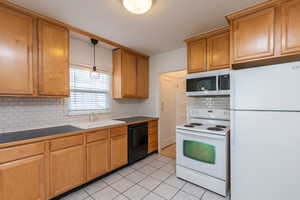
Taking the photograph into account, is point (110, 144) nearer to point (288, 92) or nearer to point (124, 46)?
point (124, 46)

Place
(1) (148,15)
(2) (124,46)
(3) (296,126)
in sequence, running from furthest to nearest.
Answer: (2) (124,46)
(1) (148,15)
(3) (296,126)

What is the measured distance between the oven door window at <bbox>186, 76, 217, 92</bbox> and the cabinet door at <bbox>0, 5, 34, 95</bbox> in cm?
245

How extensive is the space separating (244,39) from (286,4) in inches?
19.1

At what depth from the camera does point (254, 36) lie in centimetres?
166

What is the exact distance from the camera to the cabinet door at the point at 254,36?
1570mm

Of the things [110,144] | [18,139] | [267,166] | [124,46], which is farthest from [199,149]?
[124,46]

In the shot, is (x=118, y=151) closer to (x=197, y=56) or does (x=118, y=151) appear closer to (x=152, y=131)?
(x=152, y=131)

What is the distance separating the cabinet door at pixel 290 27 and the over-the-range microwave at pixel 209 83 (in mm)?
662

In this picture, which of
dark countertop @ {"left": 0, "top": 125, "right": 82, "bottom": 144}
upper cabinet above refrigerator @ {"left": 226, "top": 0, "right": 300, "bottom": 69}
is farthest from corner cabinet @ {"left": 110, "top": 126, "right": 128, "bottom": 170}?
upper cabinet above refrigerator @ {"left": 226, "top": 0, "right": 300, "bottom": 69}

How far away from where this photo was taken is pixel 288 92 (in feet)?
4.40

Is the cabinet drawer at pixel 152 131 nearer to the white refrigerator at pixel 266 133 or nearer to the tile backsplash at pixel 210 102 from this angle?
the tile backsplash at pixel 210 102

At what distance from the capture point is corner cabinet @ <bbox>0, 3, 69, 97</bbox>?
5.18ft

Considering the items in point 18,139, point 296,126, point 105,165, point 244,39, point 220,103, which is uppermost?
point 244,39

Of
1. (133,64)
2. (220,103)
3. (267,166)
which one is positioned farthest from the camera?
(133,64)
